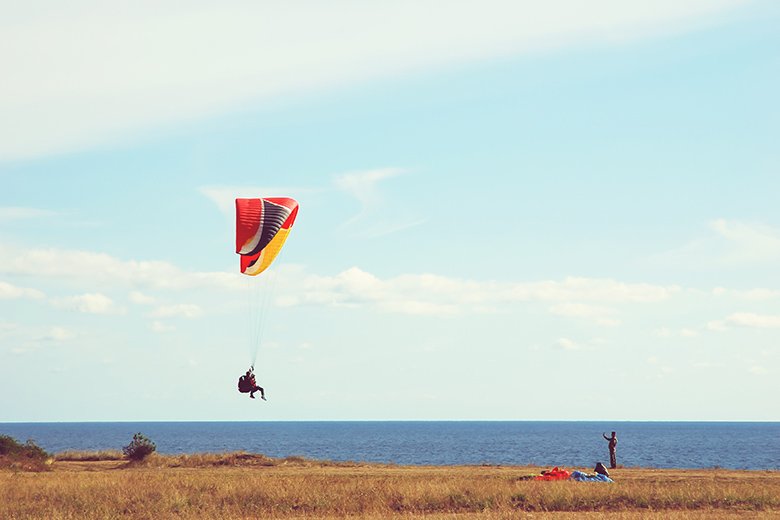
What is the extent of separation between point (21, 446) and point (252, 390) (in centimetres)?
2540

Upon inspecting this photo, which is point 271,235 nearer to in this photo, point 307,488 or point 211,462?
point 307,488

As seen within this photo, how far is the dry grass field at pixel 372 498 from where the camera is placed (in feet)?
87.7

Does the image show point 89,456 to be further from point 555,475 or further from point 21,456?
point 555,475

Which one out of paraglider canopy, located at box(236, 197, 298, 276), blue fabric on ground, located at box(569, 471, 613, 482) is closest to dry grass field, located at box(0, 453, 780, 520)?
blue fabric on ground, located at box(569, 471, 613, 482)

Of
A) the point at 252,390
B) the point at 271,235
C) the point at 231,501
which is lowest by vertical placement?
the point at 231,501

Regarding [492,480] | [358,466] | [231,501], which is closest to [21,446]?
[358,466]

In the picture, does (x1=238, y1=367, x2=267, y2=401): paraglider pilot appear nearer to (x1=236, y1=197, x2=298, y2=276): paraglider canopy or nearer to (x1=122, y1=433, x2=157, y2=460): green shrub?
(x1=236, y1=197, x2=298, y2=276): paraglider canopy

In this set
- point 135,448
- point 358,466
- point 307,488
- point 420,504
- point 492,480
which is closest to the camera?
point 420,504

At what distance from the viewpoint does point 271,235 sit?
31906mm

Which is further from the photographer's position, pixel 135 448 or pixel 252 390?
pixel 135 448

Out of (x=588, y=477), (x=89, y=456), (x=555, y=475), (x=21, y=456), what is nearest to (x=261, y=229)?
(x=555, y=475)

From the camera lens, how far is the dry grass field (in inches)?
1052

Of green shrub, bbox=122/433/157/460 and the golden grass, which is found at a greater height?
green shrub, bbox=122/433/157/460

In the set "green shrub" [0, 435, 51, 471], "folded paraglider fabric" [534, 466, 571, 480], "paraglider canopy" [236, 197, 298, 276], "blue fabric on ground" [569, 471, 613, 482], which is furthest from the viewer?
"green shrub" [0, 435, 51, 471]
